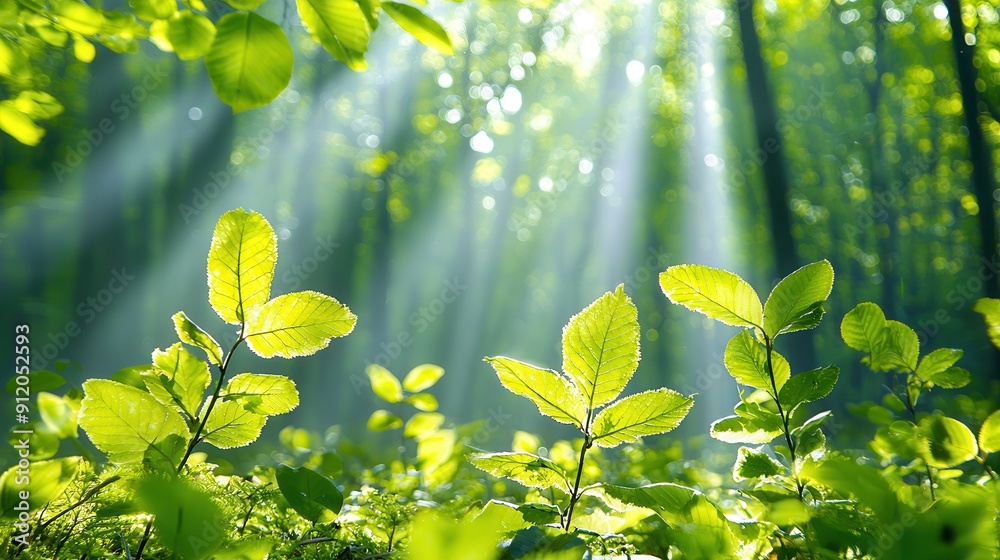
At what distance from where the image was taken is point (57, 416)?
1.10 meters

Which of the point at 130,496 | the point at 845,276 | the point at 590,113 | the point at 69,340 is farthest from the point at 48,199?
the point at 845,276

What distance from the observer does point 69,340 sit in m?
15.0

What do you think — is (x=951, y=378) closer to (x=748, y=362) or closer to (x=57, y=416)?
(x=748, y=362)

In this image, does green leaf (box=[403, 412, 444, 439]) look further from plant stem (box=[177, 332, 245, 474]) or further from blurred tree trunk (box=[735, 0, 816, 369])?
blurred tree trunk (box=[735, 0, 816, 369])

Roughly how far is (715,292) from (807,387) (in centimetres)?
19

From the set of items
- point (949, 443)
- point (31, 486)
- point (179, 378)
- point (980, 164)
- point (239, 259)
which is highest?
point (239, 259)

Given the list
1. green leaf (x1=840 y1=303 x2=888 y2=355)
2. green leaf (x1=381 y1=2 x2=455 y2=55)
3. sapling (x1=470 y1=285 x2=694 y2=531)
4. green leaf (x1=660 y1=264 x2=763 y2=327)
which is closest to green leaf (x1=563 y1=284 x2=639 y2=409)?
sapling (x1=470 y1=285 x2=694 y2=531)

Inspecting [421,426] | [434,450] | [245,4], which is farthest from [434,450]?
[245,4]

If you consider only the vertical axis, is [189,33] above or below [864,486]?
above

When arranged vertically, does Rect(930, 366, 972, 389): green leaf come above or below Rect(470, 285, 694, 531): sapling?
below

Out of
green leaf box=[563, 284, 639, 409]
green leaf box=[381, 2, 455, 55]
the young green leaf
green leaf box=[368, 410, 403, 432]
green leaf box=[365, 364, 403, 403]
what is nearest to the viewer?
green leaf box=[563, 284, 639, 409]

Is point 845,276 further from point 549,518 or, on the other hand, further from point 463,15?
point 549,518

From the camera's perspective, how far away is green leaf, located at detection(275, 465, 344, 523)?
780 millimetres

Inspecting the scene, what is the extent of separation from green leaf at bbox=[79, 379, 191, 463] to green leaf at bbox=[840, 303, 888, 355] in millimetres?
1036
